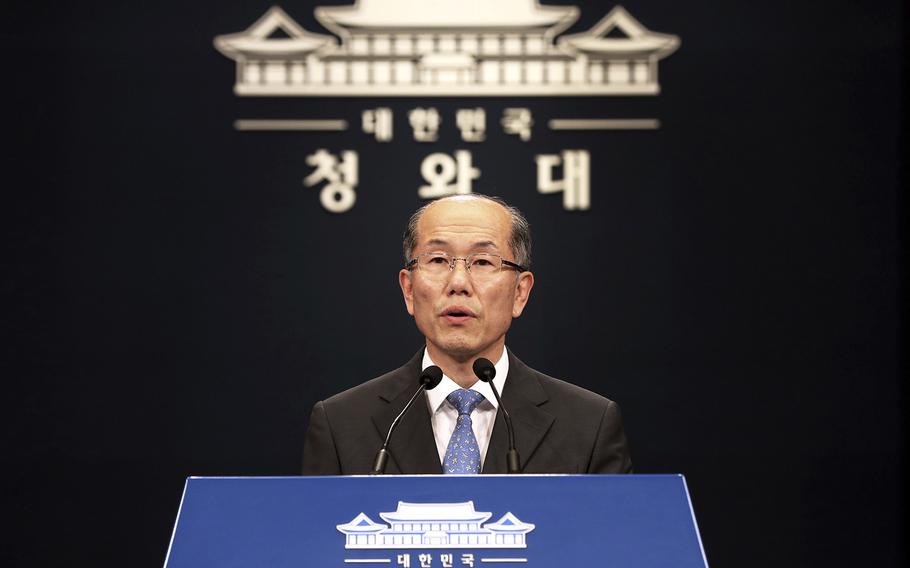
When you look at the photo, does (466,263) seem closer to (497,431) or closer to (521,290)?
(521,290)

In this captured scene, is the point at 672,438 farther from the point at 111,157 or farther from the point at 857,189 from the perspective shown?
the point at 111,157

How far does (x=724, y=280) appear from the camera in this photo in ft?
11.9

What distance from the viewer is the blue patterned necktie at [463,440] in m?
1.94

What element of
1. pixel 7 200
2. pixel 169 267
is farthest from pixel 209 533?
pixel 7 200

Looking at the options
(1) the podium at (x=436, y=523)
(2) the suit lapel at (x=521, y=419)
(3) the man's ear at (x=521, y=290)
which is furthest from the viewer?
(3) the man's ear at (x=521, y=290)

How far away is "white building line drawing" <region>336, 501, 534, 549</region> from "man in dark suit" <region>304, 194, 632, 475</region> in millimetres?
609

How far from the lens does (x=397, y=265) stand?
3.66 meters

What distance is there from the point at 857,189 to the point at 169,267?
2341mm

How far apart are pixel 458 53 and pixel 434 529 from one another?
2603 millimetres

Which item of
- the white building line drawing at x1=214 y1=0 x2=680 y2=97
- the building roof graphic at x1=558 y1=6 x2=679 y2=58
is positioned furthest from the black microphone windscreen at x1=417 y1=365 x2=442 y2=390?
the building roof graphic at x1=558 y1=6 x2=679 y2=58

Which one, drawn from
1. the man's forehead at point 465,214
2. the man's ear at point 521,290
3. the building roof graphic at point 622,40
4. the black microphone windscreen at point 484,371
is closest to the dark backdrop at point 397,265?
the building roof graphic at point 622,40

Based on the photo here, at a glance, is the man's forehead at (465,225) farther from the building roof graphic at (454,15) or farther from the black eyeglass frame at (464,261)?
the building roof graphic at (454,15)

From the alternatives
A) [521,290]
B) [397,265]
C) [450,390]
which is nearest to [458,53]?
[397,265]

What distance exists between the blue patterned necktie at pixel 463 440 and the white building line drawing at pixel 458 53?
1853 millimetres
